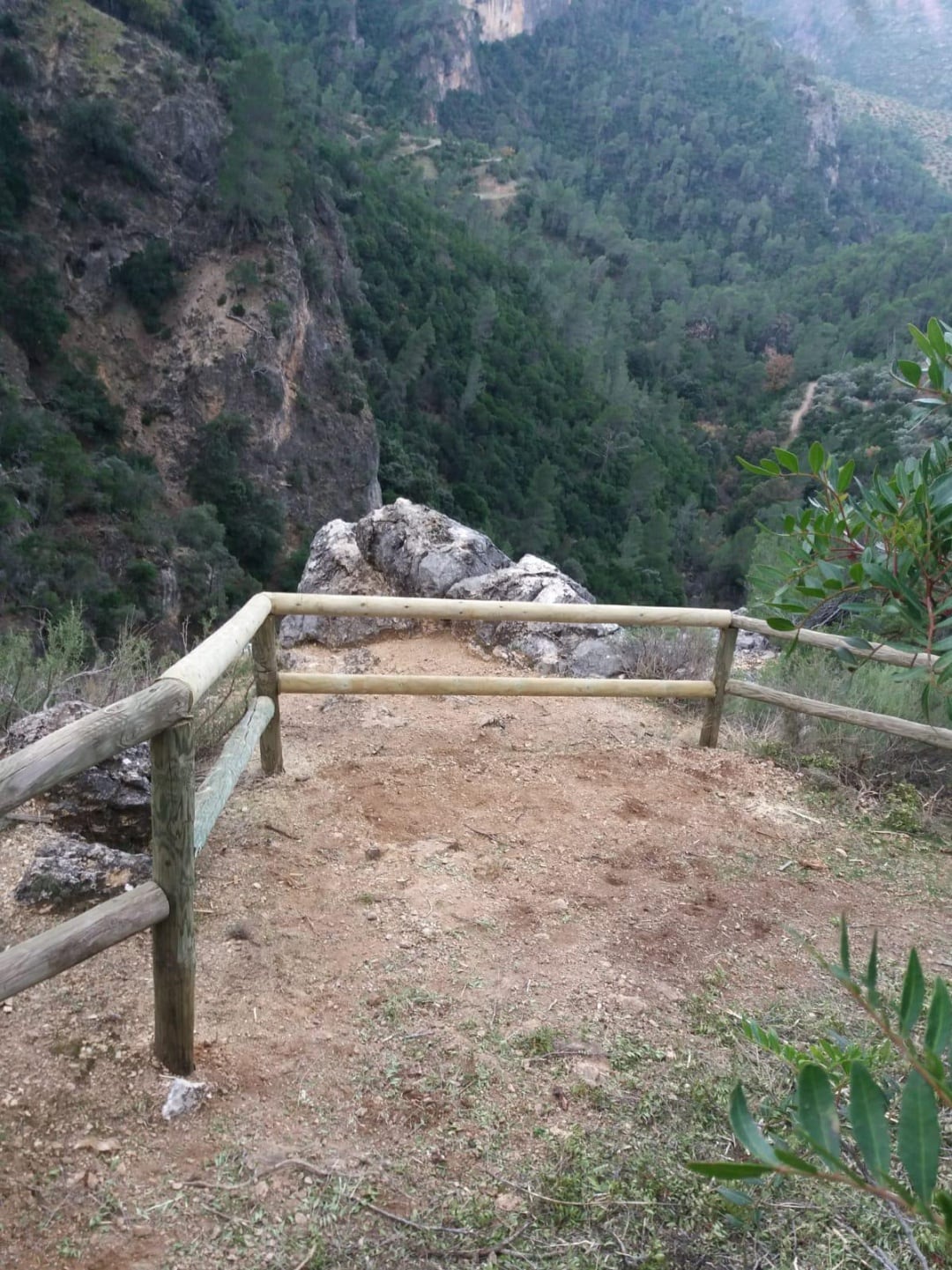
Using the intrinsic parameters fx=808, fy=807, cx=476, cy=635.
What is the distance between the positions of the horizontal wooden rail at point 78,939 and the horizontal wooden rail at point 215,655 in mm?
388

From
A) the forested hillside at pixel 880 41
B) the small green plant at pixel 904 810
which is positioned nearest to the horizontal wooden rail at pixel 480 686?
the small green plant at pixel 904 810

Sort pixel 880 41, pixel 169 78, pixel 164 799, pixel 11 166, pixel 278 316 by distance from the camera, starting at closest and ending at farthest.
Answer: pixel 164 799, pixel 11 166, pixel 169 78, pixel 278 316, pixel 880 41

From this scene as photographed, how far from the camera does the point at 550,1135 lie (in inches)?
63.9

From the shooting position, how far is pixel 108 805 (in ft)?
8.56

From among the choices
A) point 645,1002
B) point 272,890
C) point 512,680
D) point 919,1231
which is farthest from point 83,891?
point 919,1231

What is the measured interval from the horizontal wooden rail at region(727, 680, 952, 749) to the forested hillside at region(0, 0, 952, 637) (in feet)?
50.0

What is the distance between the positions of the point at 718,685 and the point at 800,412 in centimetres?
4399

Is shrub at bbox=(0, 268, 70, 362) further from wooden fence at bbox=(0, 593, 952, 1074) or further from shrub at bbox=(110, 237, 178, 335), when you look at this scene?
wooden fence at bbox=(0, 593, 952, 1074)

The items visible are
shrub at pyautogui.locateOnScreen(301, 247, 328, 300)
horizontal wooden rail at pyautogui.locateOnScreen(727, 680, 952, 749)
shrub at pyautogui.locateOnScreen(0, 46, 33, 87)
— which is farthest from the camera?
shrub at pyautogui.locateOnScreen(301, 247, 328, 300)

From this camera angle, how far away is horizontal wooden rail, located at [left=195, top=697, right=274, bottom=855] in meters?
1.92

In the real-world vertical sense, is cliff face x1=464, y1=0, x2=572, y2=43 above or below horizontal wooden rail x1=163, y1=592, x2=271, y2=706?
above

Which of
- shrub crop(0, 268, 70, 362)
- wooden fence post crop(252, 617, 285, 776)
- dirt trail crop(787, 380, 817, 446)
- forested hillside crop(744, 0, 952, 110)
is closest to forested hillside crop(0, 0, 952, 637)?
shrub crop(0, 268, 70, 362)

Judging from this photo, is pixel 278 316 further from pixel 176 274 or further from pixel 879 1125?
pixel 879 1125


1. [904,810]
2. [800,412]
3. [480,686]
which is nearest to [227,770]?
[480,686]
